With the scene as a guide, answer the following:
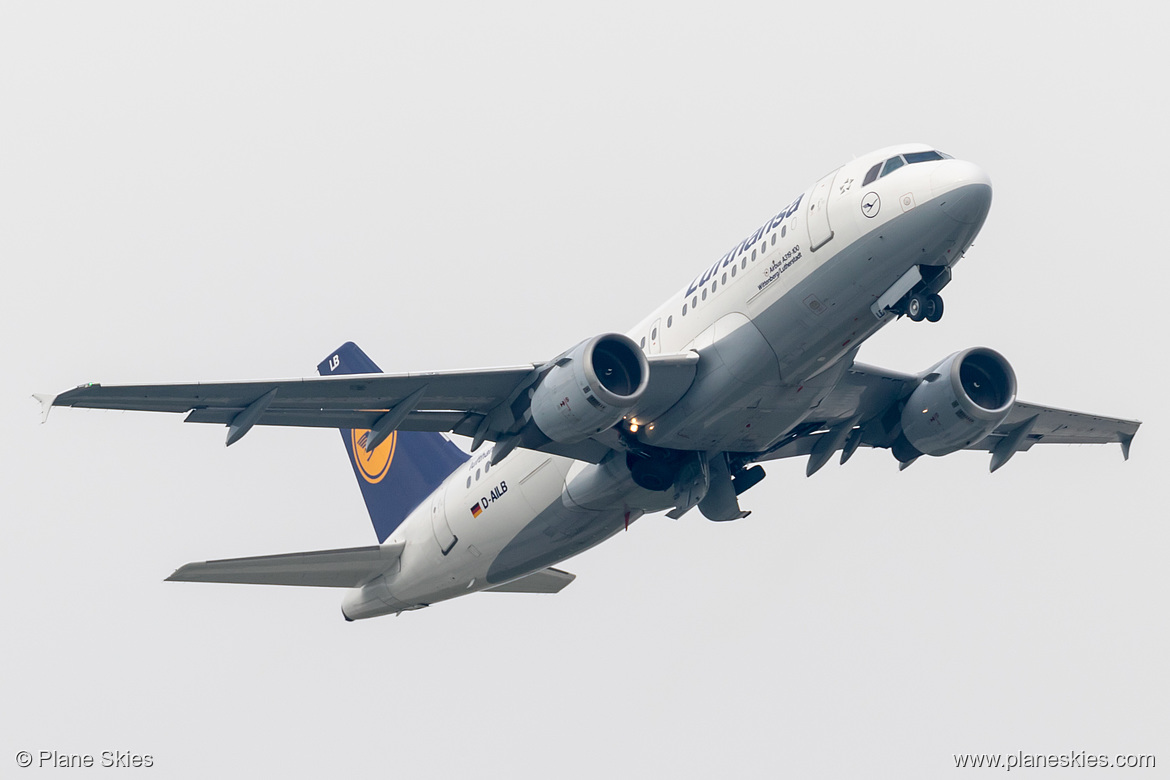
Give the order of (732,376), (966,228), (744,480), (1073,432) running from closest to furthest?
1. (966,228)
2. (732,376)
3. (744,480)
4. (1073,432)

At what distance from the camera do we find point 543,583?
36969mm

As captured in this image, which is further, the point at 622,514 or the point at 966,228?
the point at 622,514

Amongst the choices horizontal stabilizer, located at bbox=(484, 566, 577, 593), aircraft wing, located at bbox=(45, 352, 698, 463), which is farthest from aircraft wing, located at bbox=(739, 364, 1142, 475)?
horizontal stabilizer, located at bbox=(484, 566, 577, 593)

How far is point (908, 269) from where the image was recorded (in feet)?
84.3

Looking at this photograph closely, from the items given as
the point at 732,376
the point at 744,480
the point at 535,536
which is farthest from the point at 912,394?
the point at 535,536

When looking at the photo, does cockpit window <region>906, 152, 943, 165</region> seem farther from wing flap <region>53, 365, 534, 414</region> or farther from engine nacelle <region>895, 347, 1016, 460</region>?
wing flap <region>53, 365, 534, 414</region>

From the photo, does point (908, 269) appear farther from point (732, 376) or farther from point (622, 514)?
point (622, 514)

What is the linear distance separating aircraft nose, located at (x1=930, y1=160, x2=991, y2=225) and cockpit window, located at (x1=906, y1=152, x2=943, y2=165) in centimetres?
51

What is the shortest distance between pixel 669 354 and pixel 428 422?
4.90m

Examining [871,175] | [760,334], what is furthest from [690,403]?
[871,175]

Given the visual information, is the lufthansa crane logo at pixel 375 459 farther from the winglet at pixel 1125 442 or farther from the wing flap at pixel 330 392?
the winglet at pixel 1125 442

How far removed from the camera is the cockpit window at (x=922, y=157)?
1017 inches

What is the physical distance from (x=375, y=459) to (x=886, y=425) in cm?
1293

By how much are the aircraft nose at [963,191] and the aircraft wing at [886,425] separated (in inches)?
219
